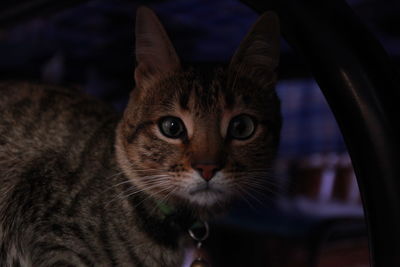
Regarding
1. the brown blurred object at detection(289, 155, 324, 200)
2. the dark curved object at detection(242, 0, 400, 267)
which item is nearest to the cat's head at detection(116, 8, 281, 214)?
the dark curved object at detection(242, 0, 400, 267)

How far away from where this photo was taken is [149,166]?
84 centimetres

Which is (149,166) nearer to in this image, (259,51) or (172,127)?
(172,127)

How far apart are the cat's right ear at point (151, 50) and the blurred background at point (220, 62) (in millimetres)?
96

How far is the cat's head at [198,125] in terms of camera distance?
771 millimetres

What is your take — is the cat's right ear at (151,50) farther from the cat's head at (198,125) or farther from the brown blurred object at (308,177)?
the brown blurred object at (308,177)

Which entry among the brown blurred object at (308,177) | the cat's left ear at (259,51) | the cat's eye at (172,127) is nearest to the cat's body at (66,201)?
the cat's eye at (172,127)

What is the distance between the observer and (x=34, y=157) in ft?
2.97

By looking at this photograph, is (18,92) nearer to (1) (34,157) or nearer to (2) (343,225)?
(1) (34,157)

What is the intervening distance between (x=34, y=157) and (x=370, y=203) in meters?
0.70

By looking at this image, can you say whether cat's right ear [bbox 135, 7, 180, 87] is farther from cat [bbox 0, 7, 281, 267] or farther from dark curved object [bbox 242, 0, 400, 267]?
dark curved object [bbox 242, 0, 400, 267]

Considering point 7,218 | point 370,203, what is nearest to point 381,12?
point 370,203

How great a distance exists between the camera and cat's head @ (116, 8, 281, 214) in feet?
2.53

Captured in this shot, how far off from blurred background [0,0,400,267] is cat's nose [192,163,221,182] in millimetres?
107

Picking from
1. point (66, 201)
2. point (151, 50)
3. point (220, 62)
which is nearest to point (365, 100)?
point (151, 50)
